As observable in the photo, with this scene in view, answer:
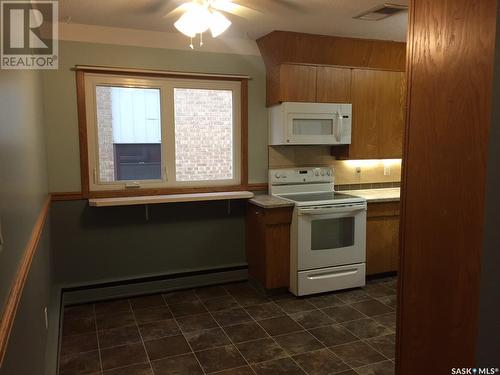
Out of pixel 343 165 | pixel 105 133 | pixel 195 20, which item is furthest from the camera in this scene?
pixel 343 165

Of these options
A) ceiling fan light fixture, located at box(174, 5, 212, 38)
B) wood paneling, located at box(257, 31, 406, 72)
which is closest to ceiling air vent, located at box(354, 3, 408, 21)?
wood paneling, located at box(257, 31, 406, 72)

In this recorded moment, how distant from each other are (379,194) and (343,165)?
0.48 metres

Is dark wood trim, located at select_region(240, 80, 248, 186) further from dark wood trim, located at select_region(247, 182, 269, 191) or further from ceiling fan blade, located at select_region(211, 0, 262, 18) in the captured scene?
ceiling fan blade, located at select_region(211, 0, 262, 18)

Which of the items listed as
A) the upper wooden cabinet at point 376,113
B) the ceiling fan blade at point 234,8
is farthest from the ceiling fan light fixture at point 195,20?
the upper wooden cabinet at point 376,113

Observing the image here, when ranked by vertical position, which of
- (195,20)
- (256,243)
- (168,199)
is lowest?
(256,243)

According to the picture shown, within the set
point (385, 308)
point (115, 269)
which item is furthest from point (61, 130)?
point (385, 308)

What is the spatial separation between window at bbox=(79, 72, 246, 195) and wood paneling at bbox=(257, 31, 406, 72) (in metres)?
0.50

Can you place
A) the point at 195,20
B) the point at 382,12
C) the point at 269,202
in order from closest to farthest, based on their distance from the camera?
the point at 195,20
the point at 382,12
the point at 269,202

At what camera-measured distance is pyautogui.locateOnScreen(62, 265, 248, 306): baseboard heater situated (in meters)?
3.55

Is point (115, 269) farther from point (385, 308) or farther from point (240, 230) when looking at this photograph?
point (385, 308)

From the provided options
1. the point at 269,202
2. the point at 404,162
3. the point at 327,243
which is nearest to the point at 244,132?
the point at 269,202

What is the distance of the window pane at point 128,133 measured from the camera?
3533 millimetres

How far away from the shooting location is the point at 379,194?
163 inches

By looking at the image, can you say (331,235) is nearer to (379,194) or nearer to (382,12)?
(379,194)
